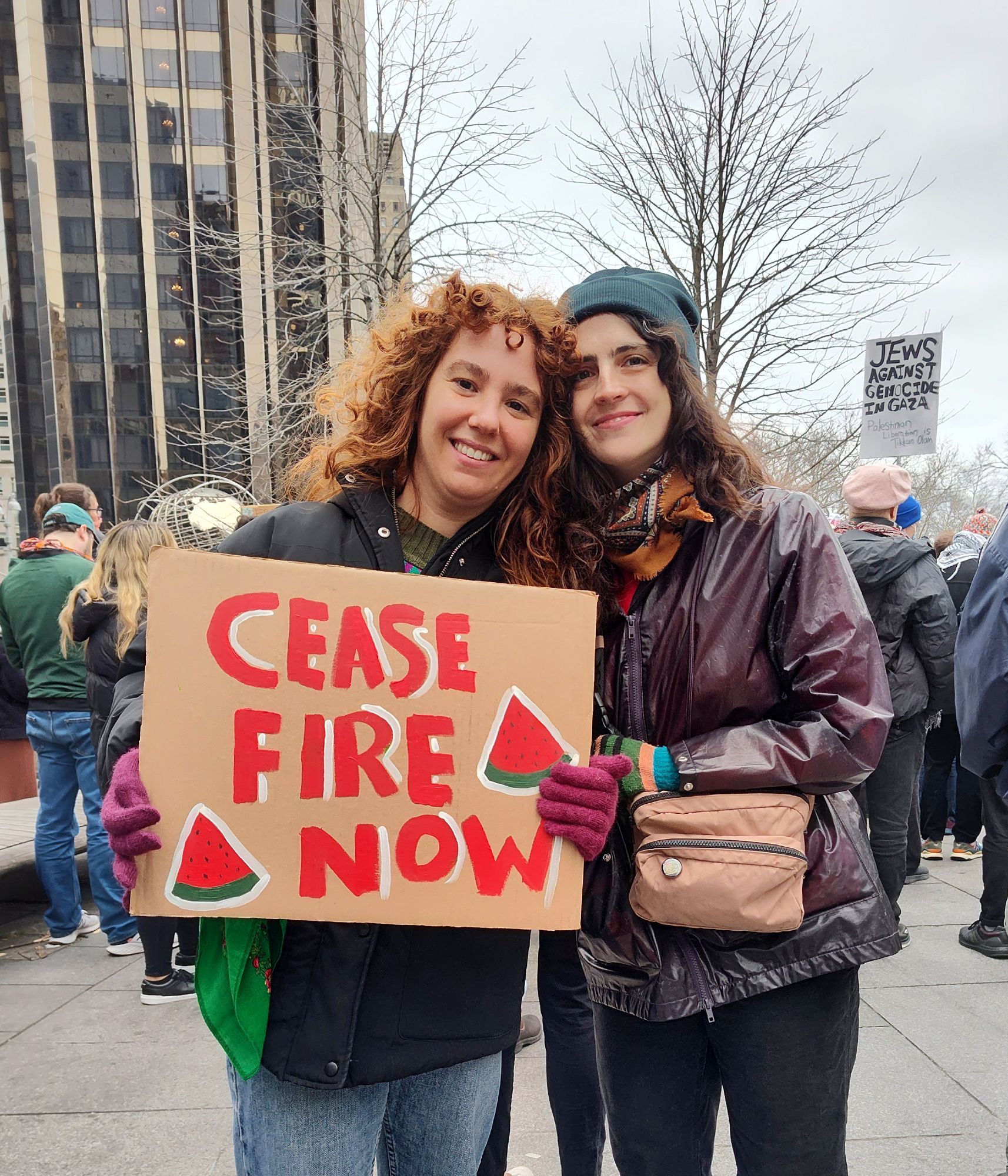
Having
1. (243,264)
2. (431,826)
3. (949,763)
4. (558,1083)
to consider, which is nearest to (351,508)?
(431,826)

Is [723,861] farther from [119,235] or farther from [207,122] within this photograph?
[207,122]

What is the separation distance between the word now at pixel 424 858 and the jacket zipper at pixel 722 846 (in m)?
0.22

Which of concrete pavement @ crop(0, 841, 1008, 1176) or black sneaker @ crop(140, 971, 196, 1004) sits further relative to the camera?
black sneaker @ crop(140, 971, 196, 1004)

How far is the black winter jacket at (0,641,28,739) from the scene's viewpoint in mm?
4770

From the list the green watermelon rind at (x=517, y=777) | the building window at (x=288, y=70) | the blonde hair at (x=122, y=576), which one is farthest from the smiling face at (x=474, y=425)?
the building window at (x=288, y=70)

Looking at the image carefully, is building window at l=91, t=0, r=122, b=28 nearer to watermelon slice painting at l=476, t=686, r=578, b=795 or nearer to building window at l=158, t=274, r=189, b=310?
building window at l=158, t=274, r=189, b=310

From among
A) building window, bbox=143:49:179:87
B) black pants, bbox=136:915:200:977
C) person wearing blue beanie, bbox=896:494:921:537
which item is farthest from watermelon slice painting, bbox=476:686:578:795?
building window, bbox=143:49:179:87

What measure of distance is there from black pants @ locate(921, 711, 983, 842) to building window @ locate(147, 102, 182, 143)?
36.7m

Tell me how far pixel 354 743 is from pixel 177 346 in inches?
1444

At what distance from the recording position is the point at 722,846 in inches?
51.8

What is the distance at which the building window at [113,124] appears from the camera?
32.4 metres

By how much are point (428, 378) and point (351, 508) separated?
314mm

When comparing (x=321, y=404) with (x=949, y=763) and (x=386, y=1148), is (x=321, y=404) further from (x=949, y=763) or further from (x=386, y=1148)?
(x=949, y=763)

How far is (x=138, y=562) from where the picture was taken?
3.86m
